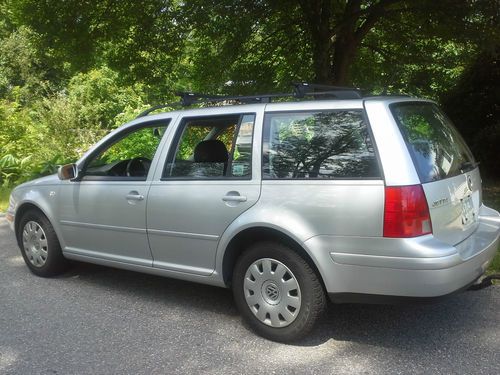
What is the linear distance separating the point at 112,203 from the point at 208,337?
1.46 metres

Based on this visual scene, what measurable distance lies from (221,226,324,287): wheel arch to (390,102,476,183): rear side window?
0.91 meters

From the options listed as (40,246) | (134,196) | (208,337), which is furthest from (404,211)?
(40,246)

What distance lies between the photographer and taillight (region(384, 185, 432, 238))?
3234mm

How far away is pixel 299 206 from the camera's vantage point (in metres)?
3.56

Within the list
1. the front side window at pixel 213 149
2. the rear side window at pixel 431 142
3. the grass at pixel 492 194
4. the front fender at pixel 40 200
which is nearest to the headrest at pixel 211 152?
the front side window at pixel 213 149

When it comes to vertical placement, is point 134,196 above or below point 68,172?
below

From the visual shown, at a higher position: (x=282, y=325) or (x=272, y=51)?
(x=272, y=51)

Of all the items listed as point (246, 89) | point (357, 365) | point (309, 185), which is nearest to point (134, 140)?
point (309, 185)

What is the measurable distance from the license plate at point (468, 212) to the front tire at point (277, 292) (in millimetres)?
1095

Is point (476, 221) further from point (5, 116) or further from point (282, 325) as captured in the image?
point (5, 116)

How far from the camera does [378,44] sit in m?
10.0

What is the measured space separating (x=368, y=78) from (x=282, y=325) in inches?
303

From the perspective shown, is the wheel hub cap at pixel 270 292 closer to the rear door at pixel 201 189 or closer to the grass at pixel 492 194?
the rear door at pixel 201 189

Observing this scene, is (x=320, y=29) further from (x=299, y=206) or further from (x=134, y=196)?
(x=299, y=206)
